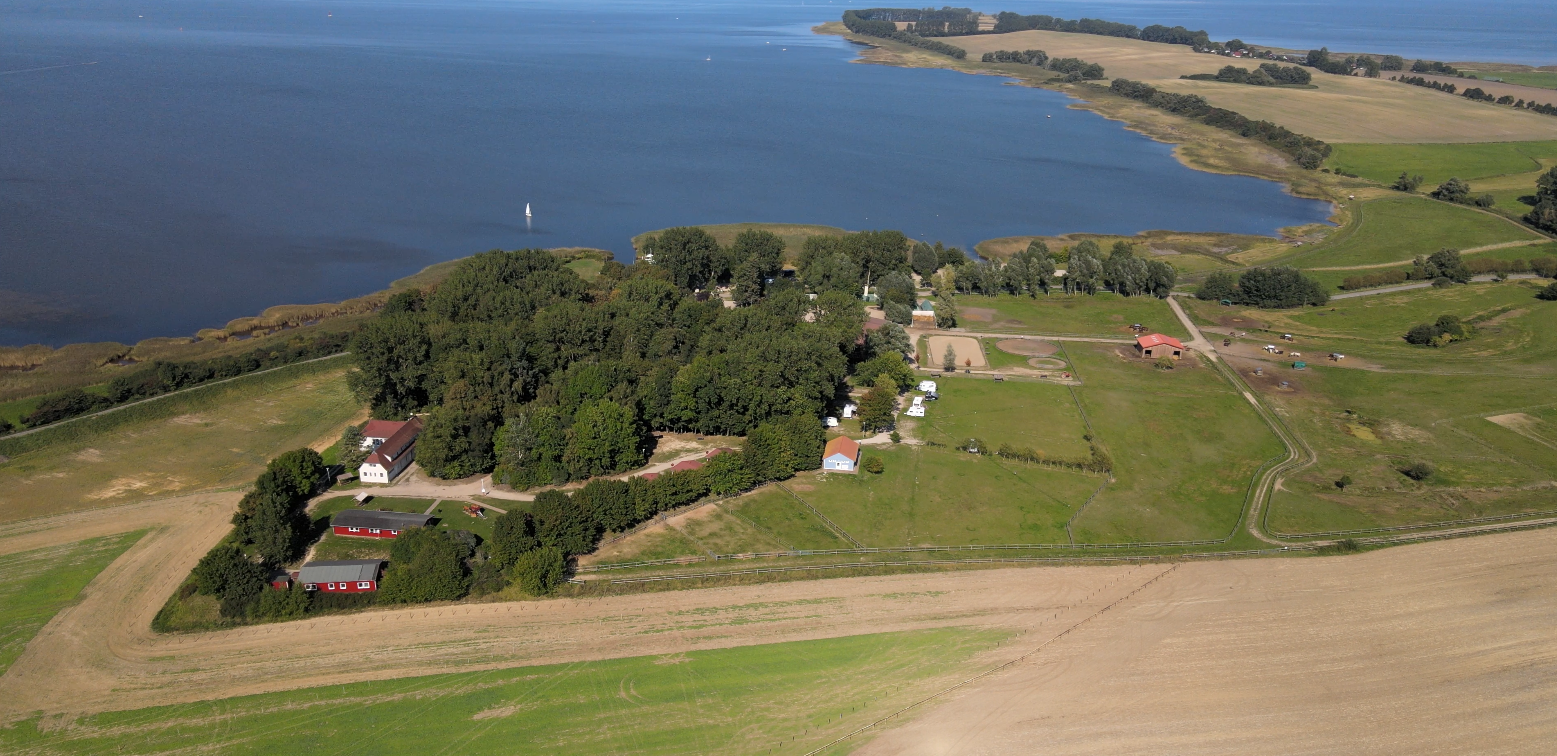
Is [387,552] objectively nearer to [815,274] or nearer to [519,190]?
[815,274]

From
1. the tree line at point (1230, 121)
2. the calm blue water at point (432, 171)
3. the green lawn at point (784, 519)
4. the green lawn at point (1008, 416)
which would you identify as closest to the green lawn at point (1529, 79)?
the tree line at point (1230, 121)

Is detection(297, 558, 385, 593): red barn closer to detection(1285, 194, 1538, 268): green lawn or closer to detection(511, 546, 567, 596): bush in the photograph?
detection(511, 546, 567, 596): bush

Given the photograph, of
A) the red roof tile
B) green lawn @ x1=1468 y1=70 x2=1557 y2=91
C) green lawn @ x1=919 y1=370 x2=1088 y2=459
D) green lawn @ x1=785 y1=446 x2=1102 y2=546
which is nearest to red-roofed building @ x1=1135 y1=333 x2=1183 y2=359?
the red roof tile

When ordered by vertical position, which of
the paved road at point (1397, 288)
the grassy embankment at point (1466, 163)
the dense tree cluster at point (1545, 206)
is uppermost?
the grassy embankment at point (1466, 163)

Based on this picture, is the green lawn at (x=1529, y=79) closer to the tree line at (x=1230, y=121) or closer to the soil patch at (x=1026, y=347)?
the tree line at (x=1230, y=121)

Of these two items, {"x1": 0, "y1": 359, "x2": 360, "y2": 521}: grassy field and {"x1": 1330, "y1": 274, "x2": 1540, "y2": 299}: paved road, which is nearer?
{"x1": 0, "y1": 359, "x2": 360, "y2": 521}: grassy field

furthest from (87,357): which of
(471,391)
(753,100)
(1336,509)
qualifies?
(753,100)

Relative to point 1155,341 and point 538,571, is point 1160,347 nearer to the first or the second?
point 1155,341
